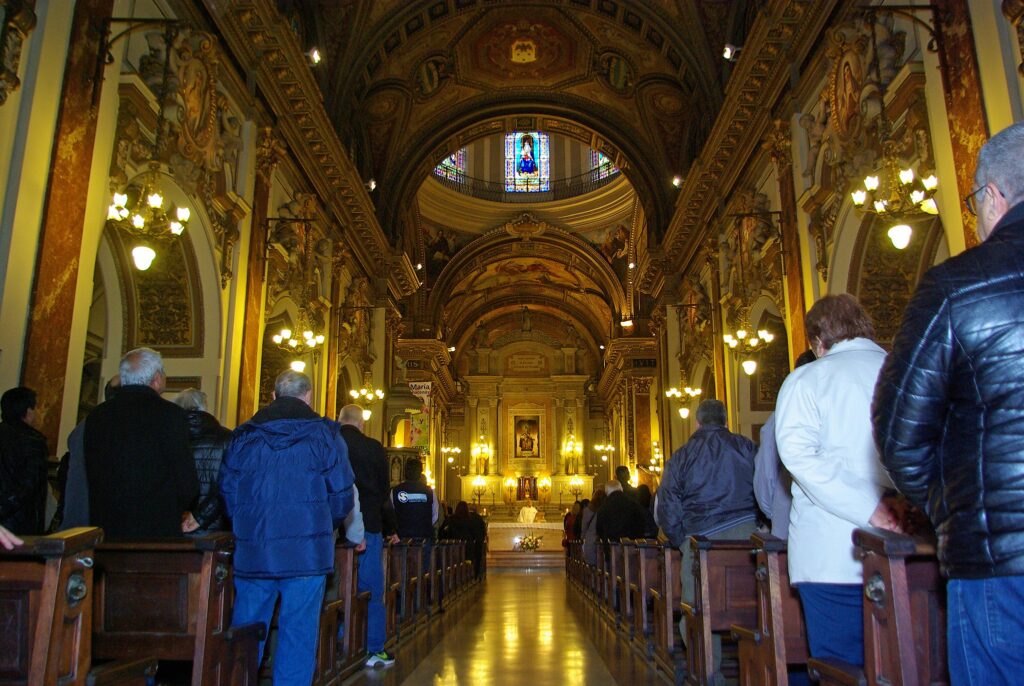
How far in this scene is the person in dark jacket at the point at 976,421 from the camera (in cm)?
147

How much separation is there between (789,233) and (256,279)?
649 centimetres

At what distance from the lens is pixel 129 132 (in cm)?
690

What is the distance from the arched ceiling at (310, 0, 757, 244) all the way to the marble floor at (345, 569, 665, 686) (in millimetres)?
8872

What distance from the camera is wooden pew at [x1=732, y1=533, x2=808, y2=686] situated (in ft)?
9.69

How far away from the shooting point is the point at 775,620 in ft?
9.75

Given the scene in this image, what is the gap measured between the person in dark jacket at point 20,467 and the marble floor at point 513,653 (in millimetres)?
2060

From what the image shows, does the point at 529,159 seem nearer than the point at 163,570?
No

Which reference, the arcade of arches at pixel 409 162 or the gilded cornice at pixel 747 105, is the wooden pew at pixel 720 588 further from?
the gilded cornice at pixel 747 105

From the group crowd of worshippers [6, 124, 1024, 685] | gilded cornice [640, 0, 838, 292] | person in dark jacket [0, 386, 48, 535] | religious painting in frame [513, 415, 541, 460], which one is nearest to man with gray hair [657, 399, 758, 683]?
crowd of worshippers [6, 124, 1024, 685]

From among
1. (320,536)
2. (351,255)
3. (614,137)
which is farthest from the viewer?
(614,137)

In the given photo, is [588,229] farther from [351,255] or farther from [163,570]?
[163,570]

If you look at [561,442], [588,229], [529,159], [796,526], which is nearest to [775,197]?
[796,526]

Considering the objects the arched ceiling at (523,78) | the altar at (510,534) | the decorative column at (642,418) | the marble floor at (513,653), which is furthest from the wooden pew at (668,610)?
the altar at (510,534)

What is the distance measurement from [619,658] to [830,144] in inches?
214
